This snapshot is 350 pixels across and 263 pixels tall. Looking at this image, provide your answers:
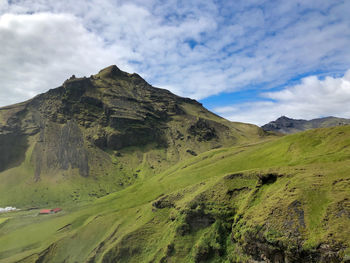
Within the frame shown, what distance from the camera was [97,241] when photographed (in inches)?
3994

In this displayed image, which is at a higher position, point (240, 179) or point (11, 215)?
point (240, 179)

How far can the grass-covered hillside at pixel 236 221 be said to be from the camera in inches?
1735

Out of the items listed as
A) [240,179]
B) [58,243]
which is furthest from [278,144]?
[58,243]

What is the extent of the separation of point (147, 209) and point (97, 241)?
24002 millimetres

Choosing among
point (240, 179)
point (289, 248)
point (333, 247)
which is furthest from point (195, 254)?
point (333, 247)

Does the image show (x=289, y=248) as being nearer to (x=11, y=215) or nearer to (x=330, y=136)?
(x=330, y=136)

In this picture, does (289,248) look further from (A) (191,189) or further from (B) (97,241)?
(B) (97,241)

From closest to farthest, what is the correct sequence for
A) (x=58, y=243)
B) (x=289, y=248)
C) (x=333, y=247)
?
(x=333, y=247) < (x=289, y=248) < (x=58, y=243)

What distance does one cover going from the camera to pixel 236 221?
2473 inches

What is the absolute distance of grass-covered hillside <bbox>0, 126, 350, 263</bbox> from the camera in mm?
44062

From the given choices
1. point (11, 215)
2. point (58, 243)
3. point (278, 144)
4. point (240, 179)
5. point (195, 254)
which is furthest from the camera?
point (11, 215)

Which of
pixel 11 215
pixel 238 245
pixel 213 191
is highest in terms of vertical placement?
pixel 213 191

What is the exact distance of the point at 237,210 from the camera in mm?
67812

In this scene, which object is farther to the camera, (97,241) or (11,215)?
(11,215)
